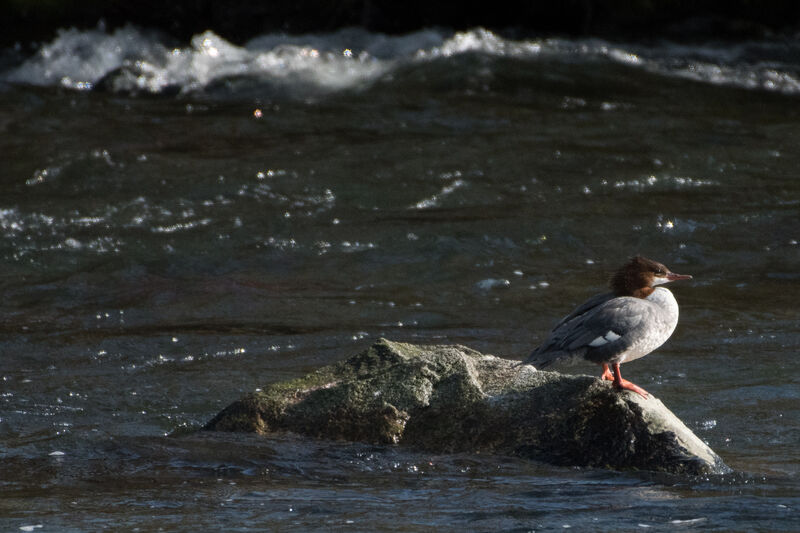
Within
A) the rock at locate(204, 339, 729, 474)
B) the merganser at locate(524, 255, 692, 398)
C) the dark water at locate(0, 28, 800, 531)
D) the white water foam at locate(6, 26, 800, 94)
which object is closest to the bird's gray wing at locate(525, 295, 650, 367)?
the merganser at locate(524, 255, 692, 398)

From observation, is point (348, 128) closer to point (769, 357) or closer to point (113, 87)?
point (113, 87)

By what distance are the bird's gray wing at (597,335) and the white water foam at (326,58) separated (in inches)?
423

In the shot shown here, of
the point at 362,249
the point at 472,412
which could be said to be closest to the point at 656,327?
the point at 472,412

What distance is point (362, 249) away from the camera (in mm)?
10156

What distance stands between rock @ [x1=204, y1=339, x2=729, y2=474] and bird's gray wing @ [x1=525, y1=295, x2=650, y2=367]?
0.42 feet

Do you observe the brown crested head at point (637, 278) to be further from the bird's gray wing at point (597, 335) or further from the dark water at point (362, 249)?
the dark water at point (362, 249)

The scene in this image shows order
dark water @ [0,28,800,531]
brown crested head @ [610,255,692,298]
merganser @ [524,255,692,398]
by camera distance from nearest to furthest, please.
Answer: dark water @ [0,28,800,531] → merganser @ [524,255,692,398] → brown crested head @ [610,255,692,298]

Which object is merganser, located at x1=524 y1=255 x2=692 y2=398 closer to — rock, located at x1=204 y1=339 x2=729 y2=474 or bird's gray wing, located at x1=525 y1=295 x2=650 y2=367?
bird's gray wing, located at x1=525 y1=295 x2=650 y2=367

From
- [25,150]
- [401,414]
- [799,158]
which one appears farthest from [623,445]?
[25,150]

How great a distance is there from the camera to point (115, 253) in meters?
10.1

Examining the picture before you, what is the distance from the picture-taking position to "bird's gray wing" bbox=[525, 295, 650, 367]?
206 inches

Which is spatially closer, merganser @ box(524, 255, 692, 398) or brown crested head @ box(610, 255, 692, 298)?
merganser @ box(524, 255, 692, 398)

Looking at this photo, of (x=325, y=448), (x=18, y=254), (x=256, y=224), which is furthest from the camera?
(x=256, y=224)

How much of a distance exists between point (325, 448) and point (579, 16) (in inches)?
557
